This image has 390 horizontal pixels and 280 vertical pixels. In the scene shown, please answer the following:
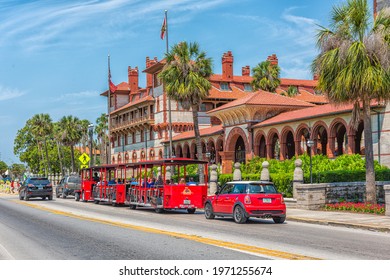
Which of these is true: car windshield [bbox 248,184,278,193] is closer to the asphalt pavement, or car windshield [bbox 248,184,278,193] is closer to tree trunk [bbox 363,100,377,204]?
the asphalt pavement

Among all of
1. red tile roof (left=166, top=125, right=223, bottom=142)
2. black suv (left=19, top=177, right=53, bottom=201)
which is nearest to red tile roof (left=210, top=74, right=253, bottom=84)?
red tile roof (left=166, top=125, right=223, bottom=142)

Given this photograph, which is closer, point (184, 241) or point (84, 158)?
point (184, 241)

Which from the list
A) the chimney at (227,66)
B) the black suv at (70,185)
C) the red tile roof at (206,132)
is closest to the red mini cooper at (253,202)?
the black suv at (70,185)

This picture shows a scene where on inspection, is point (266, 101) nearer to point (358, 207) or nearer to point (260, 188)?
point (358, 207)

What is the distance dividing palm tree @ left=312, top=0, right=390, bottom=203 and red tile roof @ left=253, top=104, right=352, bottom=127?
1522 centimetres

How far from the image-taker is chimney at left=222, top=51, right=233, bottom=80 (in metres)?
75.2

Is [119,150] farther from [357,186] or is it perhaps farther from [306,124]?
[357,186]

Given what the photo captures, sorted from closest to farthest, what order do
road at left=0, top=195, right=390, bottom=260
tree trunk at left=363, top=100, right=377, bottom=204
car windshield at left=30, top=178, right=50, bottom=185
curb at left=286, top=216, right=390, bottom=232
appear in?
1. road at left=0, top=195, right=390, bottom=260
2. curb at left=286, top=216, right=390, bottom=232
3. tree trunk at left=363, top=100, right=377, bottom=204
4. car windshield at left=30, top=178, right=50, bottom=185

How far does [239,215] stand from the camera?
19891mm

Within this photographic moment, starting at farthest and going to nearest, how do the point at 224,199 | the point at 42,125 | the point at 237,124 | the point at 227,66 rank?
the point at 42,125 → the point at 227,66 → the point at 237,124 → the point at 224,199

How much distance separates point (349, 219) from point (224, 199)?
461 cm

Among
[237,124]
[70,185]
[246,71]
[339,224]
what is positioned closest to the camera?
[339,224]

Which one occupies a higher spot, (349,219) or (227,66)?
(227,66)

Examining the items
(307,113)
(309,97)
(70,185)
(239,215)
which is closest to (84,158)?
(70,185)
